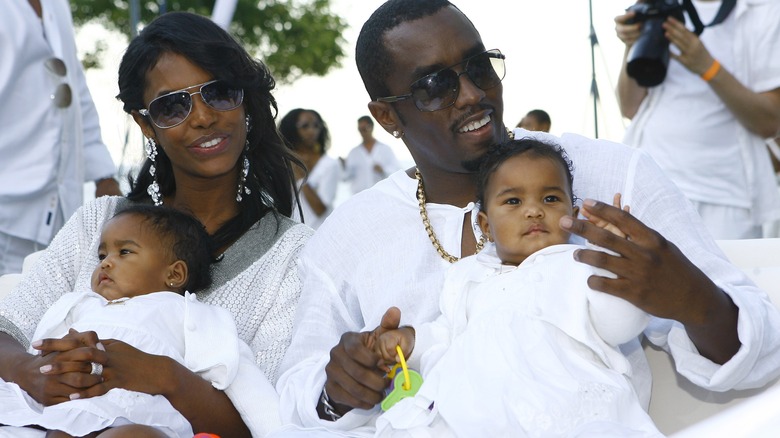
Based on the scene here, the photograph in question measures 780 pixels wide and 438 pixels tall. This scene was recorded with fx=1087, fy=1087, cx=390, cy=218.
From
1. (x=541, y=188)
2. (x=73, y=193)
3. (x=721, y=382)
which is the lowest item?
(x=73, y=193)

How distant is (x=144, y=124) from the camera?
3.84 meters

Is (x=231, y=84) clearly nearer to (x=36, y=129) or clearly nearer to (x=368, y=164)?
(x=36, y=129)

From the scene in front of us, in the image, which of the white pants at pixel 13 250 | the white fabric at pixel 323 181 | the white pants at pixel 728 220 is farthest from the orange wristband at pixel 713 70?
the white fabric at pixel 323 181

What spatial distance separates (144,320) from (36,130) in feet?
7.39

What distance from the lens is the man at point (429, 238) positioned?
2.63 m

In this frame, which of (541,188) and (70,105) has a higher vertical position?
(541,188)

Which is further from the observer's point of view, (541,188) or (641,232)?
(541,188)

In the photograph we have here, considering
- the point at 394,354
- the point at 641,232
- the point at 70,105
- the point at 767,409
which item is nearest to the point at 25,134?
the point at 70,105

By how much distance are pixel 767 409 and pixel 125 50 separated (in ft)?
9.73

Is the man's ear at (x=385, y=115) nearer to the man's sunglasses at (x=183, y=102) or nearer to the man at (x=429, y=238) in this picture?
the man at (x=429, y=238)

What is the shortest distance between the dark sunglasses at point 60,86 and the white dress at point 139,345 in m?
2.02

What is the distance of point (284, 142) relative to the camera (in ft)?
13.2

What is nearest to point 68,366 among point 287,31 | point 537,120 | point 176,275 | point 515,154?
point 176,275

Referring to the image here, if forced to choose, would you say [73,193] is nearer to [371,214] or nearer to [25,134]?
[25,134]
